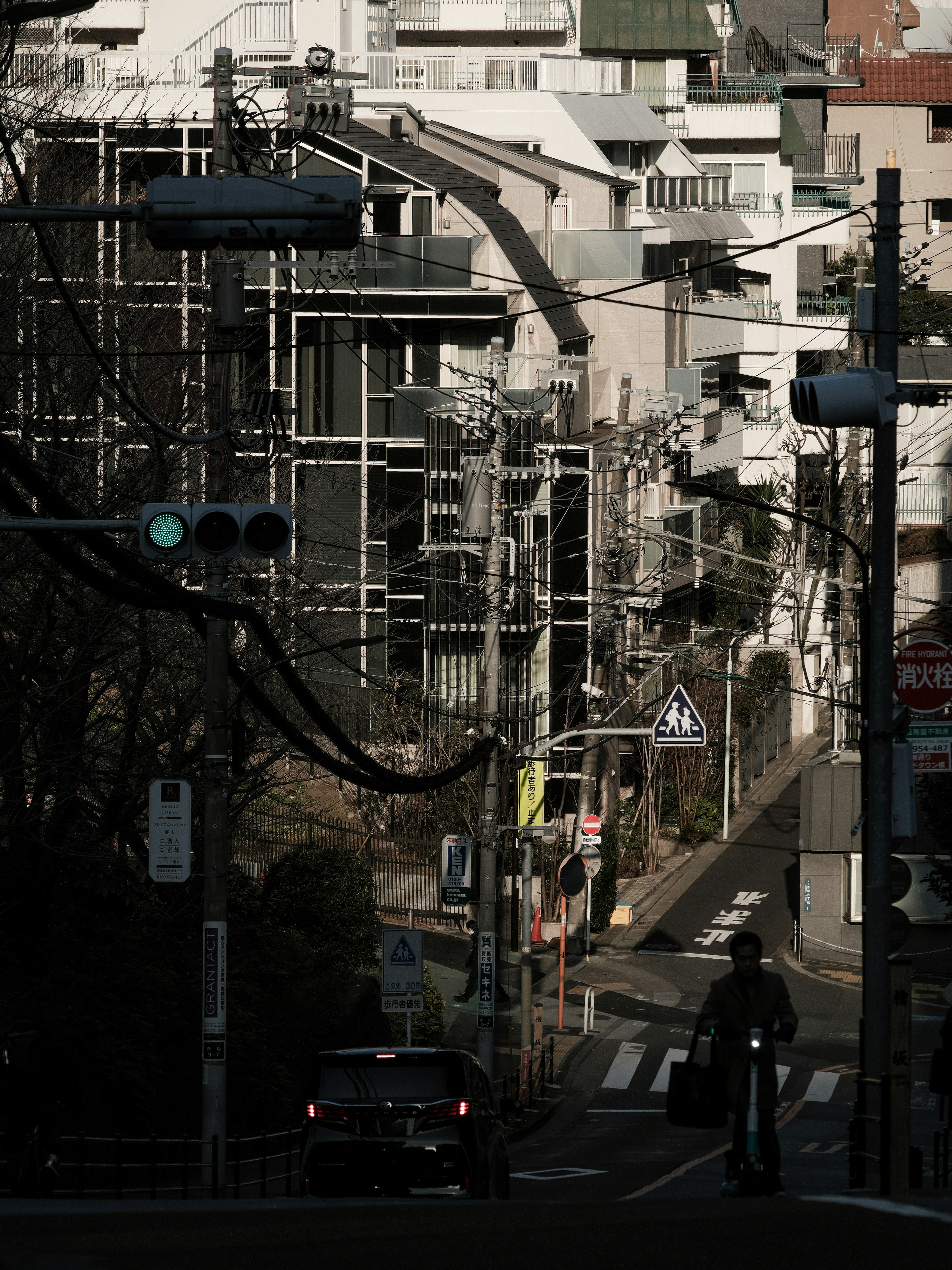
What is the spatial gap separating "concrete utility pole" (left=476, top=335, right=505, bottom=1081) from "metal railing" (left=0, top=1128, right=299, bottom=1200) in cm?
411

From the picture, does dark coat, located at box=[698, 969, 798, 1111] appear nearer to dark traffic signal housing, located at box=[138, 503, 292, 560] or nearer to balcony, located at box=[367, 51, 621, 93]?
dark traffic signal housing, located at box=[138, 503, 292, 560]

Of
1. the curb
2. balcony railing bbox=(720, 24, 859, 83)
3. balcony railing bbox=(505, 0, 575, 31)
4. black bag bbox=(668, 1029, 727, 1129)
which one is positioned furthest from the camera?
balcony railing bbox=(720, 24, 859, 83)

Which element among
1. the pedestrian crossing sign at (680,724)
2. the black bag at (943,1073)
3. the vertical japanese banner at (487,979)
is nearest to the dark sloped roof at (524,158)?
the pedestrian crossing sign at (680,724)

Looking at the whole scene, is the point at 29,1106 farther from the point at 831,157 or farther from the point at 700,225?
the point at 831,157

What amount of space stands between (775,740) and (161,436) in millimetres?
37606

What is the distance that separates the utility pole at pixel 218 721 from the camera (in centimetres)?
1644

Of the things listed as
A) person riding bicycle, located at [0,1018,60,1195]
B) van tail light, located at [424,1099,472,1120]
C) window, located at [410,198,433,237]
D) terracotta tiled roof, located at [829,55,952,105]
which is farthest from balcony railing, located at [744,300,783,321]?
van tail light, located at [424,1099,472,1120]

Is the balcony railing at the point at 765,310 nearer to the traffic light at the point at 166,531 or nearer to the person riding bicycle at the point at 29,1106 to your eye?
the person riding bicycle at the point at 29,1106

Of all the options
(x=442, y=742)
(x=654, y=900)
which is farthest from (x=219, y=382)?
(x=654, y=900)

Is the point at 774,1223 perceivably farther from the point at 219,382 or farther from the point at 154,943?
the point at 154,943

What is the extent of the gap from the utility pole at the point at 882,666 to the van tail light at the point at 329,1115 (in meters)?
4.55

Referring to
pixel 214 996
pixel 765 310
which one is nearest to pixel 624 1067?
pixel 214 996

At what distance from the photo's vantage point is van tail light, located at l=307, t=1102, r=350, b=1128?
43.3 ft

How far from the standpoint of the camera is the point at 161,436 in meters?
21.0
